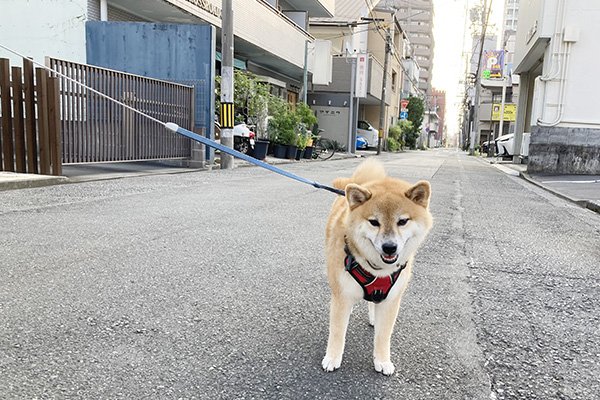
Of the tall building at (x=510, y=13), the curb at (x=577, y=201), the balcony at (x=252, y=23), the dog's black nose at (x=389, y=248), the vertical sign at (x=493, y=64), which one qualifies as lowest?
the curb at (x=577, y=201)

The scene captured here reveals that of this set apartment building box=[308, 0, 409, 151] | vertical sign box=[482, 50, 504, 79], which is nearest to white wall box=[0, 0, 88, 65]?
apartment building box=[308, 0, 409, 151]

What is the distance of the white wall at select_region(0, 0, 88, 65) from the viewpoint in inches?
462

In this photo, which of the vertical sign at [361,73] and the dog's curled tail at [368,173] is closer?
the dog's curled tail at [368,173]

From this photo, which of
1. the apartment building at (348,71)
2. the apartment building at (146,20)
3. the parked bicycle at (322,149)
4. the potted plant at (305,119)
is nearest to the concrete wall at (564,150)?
the potted plant at (305,119)

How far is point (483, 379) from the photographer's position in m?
2.25

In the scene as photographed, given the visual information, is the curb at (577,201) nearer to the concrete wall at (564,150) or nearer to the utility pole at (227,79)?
the concrete wall at (564,150)

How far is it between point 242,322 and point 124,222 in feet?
10.3

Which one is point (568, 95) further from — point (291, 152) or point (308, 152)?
point (308, 152)

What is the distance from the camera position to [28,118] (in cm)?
809

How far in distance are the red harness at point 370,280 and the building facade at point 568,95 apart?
1547 cm

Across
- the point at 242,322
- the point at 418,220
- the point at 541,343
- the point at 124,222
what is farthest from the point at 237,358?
the point at 124,222

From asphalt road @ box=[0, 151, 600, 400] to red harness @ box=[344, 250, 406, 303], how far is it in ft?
1.33

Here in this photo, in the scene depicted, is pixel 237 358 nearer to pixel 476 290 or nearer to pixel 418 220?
pixel 418 220

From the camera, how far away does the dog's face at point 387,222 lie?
6.72ft
